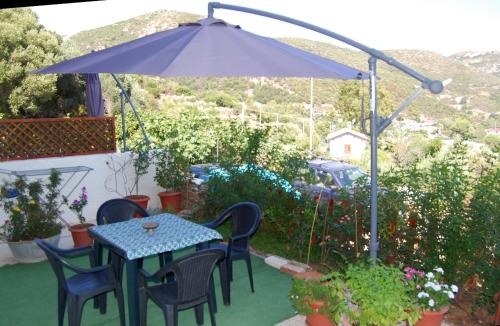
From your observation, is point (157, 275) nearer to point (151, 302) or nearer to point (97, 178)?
point (151, 302)

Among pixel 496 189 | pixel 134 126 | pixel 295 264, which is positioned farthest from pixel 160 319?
pixel 134 126

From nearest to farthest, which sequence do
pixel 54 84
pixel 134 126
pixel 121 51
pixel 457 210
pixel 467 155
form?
pixel 121 51 < pixel 457 210 < pixel 467 155 < pixel 54 84 < pixel 134 126

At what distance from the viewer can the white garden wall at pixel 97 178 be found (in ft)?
20.9

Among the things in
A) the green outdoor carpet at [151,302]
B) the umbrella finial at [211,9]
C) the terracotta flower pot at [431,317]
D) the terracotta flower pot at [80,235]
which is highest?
the umbrella finial at [211,9]

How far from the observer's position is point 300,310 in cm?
320

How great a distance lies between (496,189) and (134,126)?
39.1 feet

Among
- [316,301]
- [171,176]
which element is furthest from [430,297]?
[171,176]

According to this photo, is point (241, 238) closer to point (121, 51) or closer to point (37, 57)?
point (121, 51)

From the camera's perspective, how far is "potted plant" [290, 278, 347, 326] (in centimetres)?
308

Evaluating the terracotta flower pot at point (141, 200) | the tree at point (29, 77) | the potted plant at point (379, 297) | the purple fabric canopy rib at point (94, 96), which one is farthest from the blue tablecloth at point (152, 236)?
the tree at point (29, 77)

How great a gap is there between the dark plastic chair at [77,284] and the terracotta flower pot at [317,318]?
137 cm

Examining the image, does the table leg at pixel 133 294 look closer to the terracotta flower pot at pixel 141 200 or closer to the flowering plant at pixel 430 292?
the flowering plant at pixel 430 292

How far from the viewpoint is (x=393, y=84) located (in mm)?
22047

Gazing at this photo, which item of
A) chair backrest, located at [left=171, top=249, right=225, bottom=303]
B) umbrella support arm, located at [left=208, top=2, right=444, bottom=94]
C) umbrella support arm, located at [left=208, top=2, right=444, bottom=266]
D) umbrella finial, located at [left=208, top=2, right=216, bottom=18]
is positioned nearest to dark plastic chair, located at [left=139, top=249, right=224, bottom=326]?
chair backrest, located at [left=171, top=249, right=225, bottom=303]
